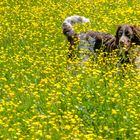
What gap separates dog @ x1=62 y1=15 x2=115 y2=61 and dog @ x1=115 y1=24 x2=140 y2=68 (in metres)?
0.25

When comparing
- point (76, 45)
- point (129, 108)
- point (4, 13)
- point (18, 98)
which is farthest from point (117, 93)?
point (4, 13)

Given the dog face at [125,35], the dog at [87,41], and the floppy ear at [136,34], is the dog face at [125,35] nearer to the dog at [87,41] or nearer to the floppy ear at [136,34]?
the floppy ear at [136,34]

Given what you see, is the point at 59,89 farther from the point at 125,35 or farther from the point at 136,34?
the point at 136,34

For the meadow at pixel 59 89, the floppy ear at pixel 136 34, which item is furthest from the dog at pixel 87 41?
the floppy ear at pixel 136 34

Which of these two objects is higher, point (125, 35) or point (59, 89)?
point (125, 35)

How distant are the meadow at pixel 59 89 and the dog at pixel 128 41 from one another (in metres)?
0.30

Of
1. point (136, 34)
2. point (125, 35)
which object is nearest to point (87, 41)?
point (125, 35)

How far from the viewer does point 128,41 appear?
9.15 m

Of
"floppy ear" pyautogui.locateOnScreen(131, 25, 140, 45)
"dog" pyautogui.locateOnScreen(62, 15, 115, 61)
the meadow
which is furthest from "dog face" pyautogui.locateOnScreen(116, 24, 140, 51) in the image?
the meadow

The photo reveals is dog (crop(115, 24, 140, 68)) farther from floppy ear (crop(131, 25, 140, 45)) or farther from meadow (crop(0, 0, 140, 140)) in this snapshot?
meadow (crop(0, 0, 140, 140))

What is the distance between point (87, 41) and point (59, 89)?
2.76m

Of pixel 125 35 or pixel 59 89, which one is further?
pixel 125 35

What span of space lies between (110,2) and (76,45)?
15.5 feet

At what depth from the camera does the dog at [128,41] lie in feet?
29.0
